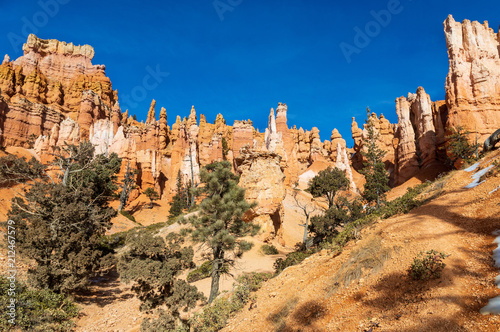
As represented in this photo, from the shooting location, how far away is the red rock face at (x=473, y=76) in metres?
39.6

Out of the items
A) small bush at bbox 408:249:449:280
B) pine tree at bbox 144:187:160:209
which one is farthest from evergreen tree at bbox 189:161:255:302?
pine tree at bbox 144:187:160:209

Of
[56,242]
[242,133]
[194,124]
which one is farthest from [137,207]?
[56,242]

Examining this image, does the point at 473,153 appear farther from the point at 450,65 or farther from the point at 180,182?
the point at 180,182

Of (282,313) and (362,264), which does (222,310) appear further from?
(362,264)

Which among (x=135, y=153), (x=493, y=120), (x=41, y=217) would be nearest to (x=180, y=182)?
(x=135, y=153)

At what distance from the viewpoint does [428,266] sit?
7184mm

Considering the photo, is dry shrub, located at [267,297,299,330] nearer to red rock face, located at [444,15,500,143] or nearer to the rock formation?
the rock formation

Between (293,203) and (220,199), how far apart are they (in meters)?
29.5

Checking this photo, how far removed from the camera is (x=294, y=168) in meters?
60.8

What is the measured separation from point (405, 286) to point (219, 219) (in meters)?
8.65

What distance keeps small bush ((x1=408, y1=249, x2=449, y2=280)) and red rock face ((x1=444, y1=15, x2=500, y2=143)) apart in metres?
41.1

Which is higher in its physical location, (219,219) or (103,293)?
(219,219)

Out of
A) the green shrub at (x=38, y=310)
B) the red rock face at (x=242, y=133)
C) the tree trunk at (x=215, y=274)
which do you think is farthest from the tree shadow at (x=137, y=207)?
the tree trunk at (x=215, y=274)

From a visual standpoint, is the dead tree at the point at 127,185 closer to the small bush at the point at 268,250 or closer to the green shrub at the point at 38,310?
the small bush at the point at 268,250
